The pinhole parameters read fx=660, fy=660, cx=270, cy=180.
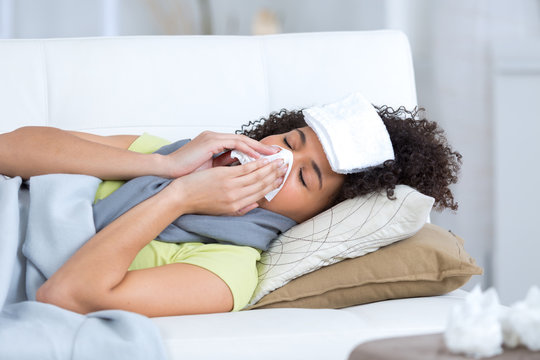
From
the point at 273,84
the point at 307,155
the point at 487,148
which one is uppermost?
the point at 273,84

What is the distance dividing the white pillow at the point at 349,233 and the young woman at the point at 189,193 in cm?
4

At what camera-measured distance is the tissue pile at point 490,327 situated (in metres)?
0.77

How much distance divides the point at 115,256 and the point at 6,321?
24 centimetres

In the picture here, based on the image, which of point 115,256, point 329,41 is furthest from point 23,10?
point 115,256

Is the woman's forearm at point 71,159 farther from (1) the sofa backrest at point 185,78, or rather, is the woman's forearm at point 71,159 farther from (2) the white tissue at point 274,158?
(1) the sofa backrest at point 185,78

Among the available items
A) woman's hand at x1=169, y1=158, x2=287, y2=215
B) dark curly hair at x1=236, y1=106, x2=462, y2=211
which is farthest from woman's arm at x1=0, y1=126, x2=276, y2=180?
dark curly hair at x1=236, y1=106, x2=462, y2=211

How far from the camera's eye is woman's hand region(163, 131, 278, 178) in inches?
60.7

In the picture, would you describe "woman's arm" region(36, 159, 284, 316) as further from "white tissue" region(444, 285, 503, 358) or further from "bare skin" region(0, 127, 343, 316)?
"white tissue" region(444, 285, 503, 358)

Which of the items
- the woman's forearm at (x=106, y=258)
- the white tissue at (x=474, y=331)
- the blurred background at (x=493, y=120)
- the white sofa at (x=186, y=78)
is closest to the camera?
the white tissue at (x=474, y=331)

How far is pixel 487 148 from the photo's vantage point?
9.29 ft

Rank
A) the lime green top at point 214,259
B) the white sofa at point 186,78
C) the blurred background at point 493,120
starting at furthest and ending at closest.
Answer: the blurred background at point 493,120
the white sofa at point 186,78
the lime green top at point 214,259

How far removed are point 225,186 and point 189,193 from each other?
3.2 inches

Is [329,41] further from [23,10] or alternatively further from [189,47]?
[23,10]

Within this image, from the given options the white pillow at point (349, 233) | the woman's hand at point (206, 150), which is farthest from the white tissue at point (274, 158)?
the white pillow at point (349, 233)
